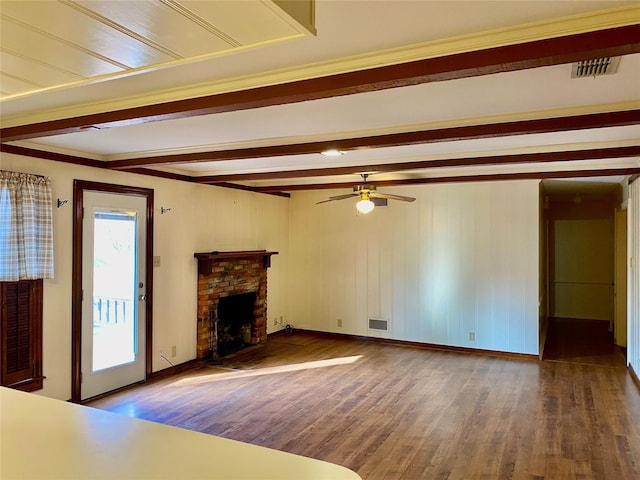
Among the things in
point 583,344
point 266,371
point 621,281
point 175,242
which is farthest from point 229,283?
point 621,281

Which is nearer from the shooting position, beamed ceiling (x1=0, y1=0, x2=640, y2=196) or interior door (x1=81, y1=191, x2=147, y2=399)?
beamed ceiling (x1=0, y1=0, x2=640, y2=196)

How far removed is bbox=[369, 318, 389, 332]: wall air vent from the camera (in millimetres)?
7410

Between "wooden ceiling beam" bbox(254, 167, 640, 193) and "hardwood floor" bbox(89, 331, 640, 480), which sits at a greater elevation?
"wooden ceiling beam" bbox(254, 167, 640, 193)

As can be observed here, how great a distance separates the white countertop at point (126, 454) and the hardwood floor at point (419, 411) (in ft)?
7.38

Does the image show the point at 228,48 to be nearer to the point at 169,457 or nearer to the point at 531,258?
the point at 169,457

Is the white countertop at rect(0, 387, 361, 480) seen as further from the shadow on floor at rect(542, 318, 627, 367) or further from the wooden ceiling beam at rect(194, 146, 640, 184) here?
the shadow on floor at rect(542, 318, 627, 367)

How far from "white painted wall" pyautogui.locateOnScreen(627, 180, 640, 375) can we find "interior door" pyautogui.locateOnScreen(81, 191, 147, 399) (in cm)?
561

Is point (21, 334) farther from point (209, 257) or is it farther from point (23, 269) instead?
point (209, 257)

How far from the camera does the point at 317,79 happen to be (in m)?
2.23

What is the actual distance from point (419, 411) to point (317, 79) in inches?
136

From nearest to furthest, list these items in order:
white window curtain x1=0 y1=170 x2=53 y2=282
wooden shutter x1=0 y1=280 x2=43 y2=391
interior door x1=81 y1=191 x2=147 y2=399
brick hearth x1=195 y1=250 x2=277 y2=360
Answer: white window curtain x1=0 y1=170 x2=53 y2=282, wooden shutter x1=0 y1=280 x2=43 y2=391, interior door x1=81 y1=191 x2=147 y2=399, brick hearth x1=195 y1=250 x2=277 y2=360

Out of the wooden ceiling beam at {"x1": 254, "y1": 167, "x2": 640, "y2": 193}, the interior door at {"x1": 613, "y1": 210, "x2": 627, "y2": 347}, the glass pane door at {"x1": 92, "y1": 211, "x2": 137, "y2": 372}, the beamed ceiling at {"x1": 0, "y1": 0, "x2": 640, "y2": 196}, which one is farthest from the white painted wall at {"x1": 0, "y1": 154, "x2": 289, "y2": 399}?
the interior door at {"x1": 613, "y1": 210, "x2": 627, "y2": 347}

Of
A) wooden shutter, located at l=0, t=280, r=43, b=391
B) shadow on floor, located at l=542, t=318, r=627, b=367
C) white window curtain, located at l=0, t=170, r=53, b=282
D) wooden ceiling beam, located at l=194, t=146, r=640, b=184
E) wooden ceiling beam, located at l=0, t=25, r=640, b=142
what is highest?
wooden ceiling beam, located at l=194, t=146, r=640, b=184

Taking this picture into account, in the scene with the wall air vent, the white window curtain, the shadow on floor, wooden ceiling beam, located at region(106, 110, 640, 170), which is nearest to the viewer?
wooden ceiling beam, located at region(106, 110, 640, 170)
